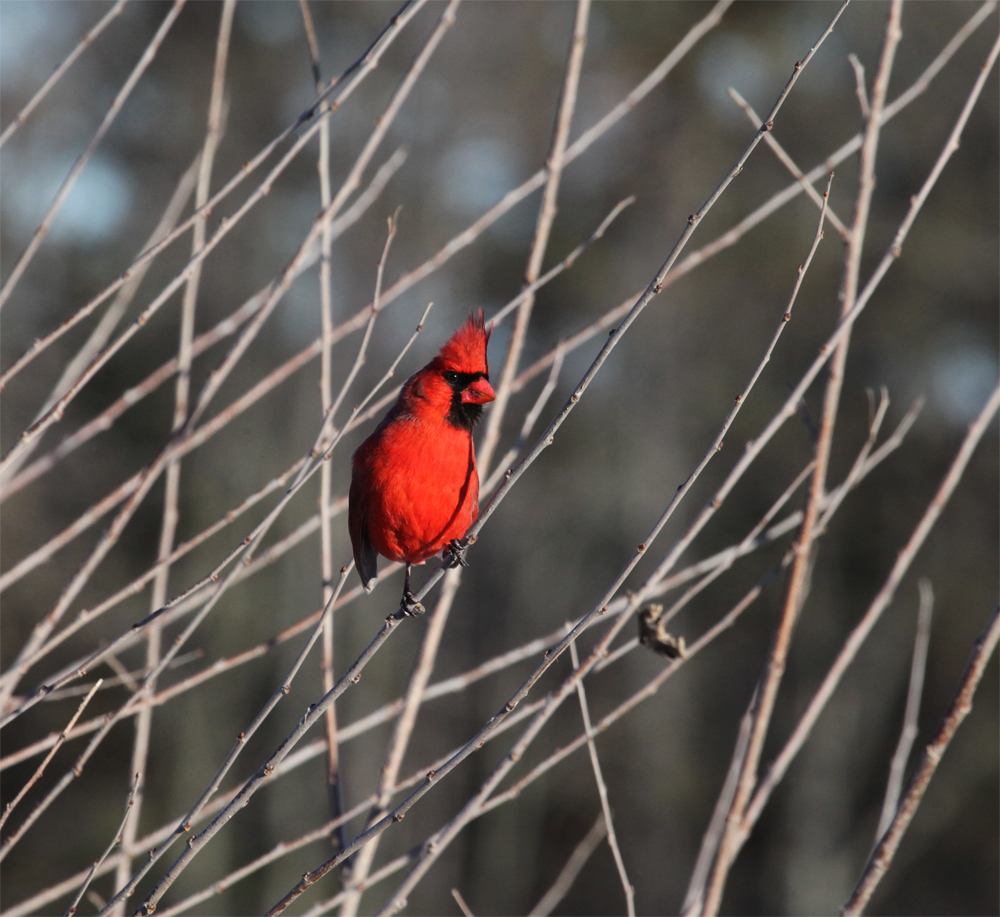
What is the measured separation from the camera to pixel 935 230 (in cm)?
1299

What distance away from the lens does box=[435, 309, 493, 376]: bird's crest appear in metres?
2.69

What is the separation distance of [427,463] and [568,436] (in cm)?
1236

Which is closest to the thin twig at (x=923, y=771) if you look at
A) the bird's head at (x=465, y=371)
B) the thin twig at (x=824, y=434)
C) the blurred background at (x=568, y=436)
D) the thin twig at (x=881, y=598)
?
the thin twig at (x=881, y=598)

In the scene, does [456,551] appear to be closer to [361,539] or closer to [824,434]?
[361,539]

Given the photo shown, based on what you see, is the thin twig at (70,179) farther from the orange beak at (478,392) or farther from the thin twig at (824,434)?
the thin twig at (824,434)

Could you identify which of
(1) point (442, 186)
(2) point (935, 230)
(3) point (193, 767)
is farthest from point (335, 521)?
(2) point (935, 230)

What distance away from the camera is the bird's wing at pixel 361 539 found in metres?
2.76

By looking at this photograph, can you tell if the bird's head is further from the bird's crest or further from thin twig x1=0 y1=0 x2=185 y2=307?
thin twig x1=0 y1=0 x2=185 y2=307

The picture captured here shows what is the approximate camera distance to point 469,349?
106 inches

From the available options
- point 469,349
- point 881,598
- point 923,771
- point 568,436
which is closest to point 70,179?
point 469,349

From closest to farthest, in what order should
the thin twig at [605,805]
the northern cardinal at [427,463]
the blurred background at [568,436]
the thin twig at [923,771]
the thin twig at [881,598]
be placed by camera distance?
the thin twig at [923,771], the thin twig at [605,805], the thin twig at [881,598], the northern cardinal at [427,463], the blurred background at [568,436]

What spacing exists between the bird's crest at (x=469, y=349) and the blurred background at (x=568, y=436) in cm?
850

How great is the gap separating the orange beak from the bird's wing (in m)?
0.38

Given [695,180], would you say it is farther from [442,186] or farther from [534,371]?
[534,371]
